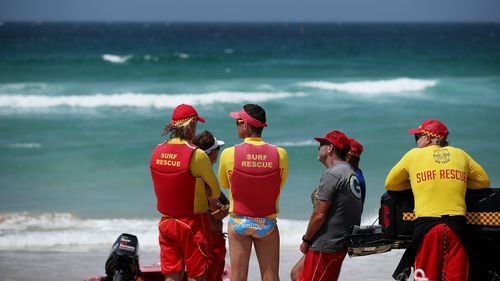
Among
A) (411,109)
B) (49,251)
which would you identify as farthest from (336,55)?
(49,251)

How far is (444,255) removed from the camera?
527cm

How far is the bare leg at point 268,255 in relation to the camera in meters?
5.68

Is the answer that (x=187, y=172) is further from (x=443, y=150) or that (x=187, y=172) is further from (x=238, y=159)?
(x=443, y=150)

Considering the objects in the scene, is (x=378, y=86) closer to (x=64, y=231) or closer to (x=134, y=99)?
(x=134, y=99)

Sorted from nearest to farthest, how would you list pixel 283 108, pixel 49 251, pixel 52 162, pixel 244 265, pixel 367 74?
pixel 244 265 → pixel 49 251 → pixel 52 162 → pixel 283 108 → pixel 367 74

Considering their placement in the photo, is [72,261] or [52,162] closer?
[72,261]

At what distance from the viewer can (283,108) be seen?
76.7 ft

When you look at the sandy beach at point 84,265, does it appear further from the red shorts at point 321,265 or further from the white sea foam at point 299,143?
the white sea foam at point 299,143

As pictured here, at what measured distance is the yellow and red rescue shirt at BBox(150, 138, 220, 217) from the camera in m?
5.44

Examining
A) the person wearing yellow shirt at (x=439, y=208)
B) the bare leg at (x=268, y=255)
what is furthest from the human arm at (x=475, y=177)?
the bare leg at (x=268, y=255)

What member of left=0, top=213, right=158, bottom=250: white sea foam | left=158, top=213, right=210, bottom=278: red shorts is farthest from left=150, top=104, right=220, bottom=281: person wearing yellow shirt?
left=0, top=213, right=158, bottom=250: white sea foam

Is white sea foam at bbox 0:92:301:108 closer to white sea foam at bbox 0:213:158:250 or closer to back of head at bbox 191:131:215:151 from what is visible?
white sea foam at bbox 0:213:158:250

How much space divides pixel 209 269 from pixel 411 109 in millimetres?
18543

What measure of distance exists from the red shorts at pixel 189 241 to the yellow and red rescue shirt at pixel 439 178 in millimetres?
1346
